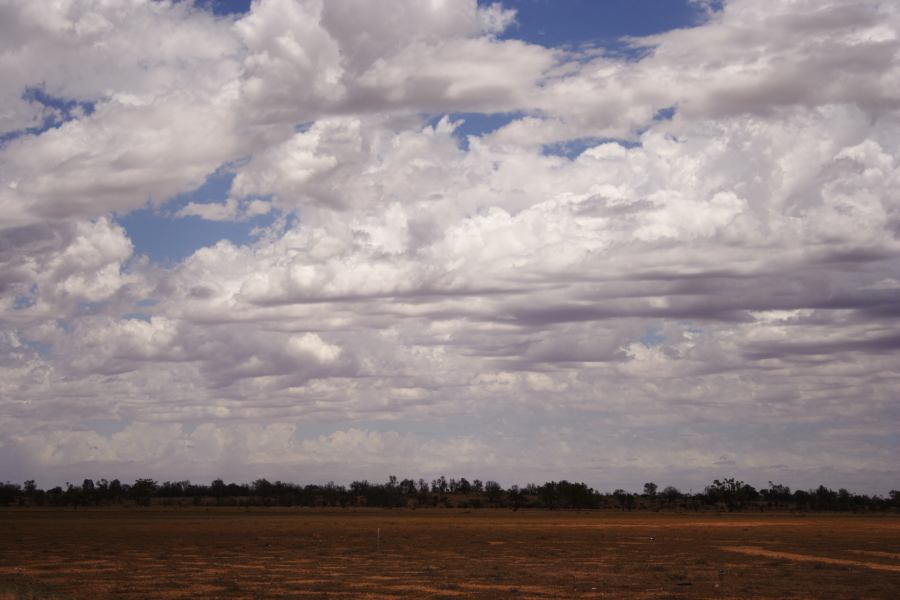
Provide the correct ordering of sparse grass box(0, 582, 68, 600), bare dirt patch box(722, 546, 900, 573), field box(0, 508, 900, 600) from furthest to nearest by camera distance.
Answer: bare dirt patch box(722, 546, 900, 573)
field box(0, 508, 900, 600)
sparse grass box(0, 582, 68, 600)

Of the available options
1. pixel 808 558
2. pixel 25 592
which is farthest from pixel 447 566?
pixel 25 592

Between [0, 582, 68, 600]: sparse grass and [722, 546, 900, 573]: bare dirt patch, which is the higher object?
[722, 546, 900, 573]: bare dirt patch

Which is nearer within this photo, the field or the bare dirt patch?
the field

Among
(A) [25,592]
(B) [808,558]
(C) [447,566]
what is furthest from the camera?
(B) [808,558]

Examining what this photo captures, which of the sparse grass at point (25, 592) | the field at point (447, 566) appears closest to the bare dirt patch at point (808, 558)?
the field at point (447, 566)

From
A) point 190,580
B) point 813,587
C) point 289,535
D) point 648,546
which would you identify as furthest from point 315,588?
point 289,535

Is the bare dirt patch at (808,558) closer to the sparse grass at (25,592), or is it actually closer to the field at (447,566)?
the field at (447,566)

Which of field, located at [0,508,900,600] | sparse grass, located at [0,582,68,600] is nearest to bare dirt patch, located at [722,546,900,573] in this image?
field, located at [0,508,900,600]

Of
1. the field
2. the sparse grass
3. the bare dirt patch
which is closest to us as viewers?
the sparse grass

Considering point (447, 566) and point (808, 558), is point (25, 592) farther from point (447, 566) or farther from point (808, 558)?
point (808, 558)

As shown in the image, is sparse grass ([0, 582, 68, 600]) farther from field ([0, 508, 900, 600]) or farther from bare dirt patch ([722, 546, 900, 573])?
bare dirt patch ([722, 546, 900, 573])

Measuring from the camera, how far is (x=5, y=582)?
136 feet

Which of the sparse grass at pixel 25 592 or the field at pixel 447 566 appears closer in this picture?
the sparse grass at pixel 25 592

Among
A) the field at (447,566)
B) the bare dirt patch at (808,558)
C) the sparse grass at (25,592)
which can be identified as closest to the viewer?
the sparse grass at (25,592)
